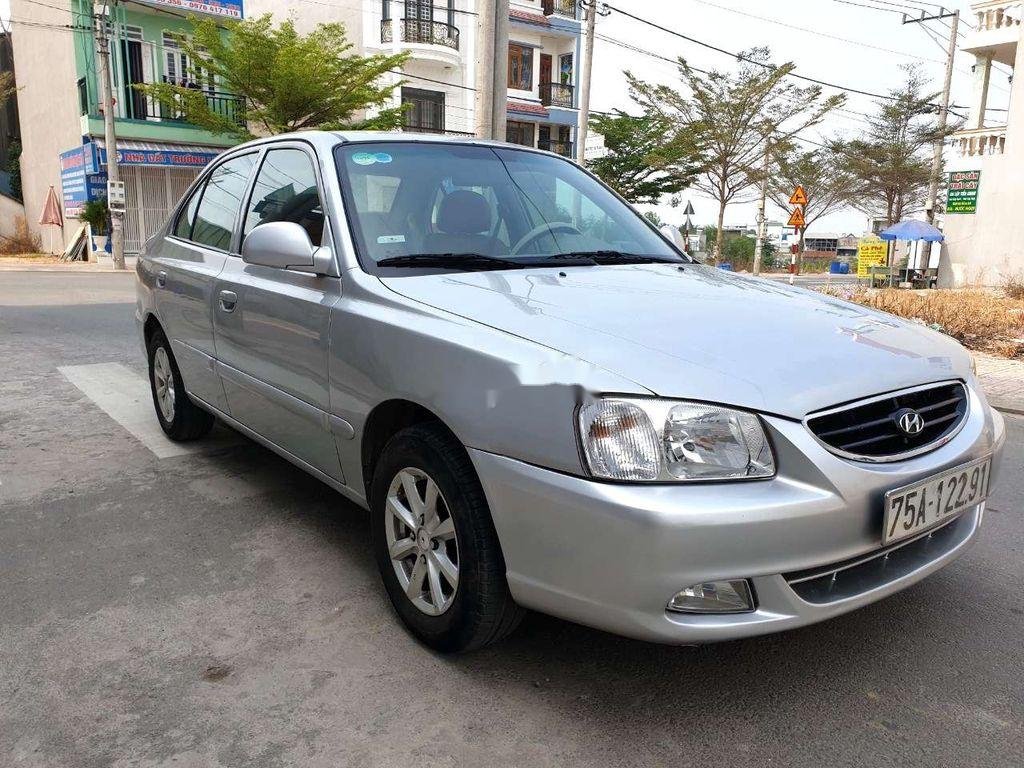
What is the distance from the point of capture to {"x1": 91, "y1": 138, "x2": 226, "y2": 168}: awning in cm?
2558

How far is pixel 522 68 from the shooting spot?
34.2 meters

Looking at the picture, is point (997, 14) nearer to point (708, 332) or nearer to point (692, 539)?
point (708, 332)

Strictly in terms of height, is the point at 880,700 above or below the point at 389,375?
below

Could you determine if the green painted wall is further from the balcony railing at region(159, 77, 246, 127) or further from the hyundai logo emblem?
the hyundai logo emblem

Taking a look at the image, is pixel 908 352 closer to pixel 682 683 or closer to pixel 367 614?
pixel 682 683

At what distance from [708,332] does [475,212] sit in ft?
4.11

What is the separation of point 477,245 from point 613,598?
154 centimetres

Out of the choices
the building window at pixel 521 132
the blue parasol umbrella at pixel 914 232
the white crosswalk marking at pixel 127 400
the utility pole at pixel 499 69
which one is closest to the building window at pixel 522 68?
the building window at pixel 521 132

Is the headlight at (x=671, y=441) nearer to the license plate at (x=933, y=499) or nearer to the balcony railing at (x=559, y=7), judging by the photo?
the license plate at (x=933, y=499)

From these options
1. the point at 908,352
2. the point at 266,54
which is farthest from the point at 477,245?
the point at 266,54

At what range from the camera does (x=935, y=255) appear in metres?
28.1

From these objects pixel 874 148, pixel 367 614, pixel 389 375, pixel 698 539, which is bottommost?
pixel 367 614

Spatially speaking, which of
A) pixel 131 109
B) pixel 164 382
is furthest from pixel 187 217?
pixel 131 109

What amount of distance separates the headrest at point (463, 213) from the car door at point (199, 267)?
119cm
